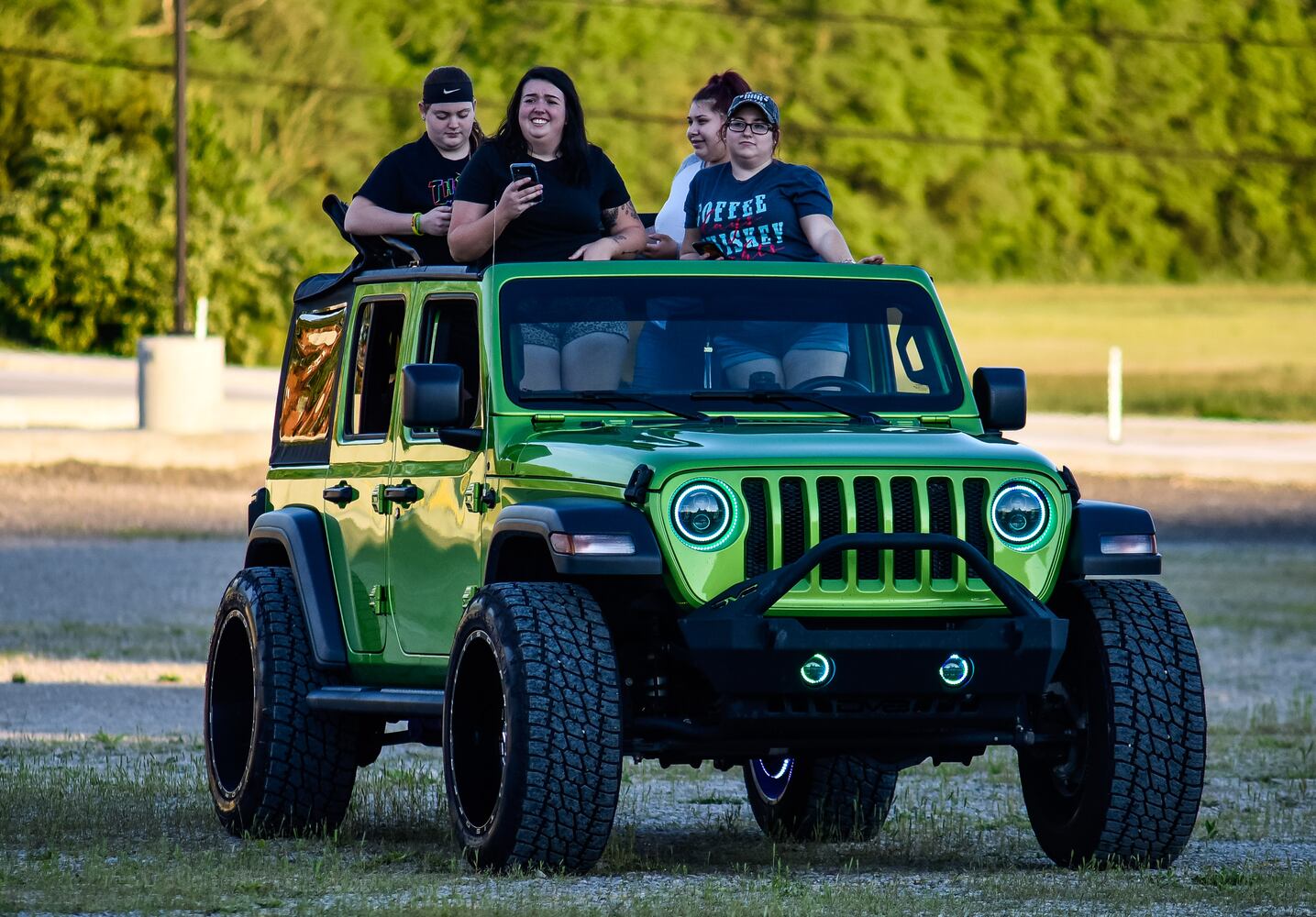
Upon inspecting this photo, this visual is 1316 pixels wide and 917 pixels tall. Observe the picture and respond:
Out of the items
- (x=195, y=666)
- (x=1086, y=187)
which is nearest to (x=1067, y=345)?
(x=1086, y=187)

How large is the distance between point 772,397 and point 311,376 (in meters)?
2.32

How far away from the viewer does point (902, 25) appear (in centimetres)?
10481

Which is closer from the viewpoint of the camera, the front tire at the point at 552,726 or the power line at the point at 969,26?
the front tire at the point at 552,726

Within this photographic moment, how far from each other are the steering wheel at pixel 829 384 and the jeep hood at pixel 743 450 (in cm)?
44

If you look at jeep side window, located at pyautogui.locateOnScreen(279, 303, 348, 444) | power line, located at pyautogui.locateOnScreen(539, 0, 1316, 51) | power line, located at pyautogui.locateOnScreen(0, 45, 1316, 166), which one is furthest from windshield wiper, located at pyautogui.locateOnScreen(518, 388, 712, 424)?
power line, located at pyautogui.locateOnScreen(539, 0, 1316, 51)

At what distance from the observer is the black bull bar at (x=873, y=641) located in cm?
741

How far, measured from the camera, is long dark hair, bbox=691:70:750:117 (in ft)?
34.8

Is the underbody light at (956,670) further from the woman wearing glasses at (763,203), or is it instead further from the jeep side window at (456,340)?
the woman wearing glasses at (763,203)

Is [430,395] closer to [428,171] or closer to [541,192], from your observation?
[541,192]

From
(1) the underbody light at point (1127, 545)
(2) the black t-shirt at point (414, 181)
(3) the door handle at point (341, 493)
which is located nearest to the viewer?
(1) the underbody light at point (1127, 545)

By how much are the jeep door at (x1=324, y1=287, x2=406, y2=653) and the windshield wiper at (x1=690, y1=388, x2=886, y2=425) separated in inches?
47.3

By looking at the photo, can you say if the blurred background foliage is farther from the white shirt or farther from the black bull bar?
the black bull bar

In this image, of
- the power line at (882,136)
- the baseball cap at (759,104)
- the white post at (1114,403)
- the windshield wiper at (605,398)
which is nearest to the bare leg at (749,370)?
the windshield wiper at (605,398)

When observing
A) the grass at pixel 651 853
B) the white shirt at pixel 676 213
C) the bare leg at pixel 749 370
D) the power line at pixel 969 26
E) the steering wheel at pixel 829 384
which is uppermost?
the power line at pixel 969 26
